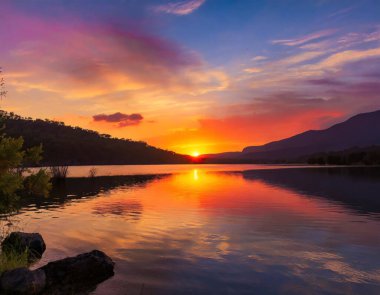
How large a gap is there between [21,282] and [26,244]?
5.59 metres

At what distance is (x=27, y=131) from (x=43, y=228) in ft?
559

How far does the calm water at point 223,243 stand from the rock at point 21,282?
1994 mm

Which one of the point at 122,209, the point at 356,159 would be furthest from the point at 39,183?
the point at 356,159

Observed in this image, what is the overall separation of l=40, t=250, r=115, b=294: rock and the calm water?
55cm

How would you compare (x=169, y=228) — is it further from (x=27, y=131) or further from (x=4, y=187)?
(x=27, y=131)

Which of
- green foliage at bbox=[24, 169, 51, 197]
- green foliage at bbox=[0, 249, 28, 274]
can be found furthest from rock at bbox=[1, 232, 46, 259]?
green foliage at bbox=[24, 169, 51, 197]

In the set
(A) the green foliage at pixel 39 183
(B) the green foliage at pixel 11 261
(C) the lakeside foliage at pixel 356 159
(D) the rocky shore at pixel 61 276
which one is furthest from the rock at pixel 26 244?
(C) the lakeside foliage at pixel 356 159

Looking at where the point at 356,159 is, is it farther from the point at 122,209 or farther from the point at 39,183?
the point at 39,183

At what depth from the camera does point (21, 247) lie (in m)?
17.0

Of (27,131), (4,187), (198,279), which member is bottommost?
(198,279)

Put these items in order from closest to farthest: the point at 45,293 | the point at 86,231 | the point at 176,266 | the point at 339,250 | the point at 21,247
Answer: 1. the point at 45,293
2. the point at 176,266
3. the point at 21,247
4. the point at 339,250
5. the point at 86,231

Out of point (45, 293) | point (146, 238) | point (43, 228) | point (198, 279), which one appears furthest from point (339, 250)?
point (43, 228)

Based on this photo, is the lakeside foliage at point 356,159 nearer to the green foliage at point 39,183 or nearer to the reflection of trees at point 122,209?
the reflection of trees at point 122,209

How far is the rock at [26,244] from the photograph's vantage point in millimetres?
16781
